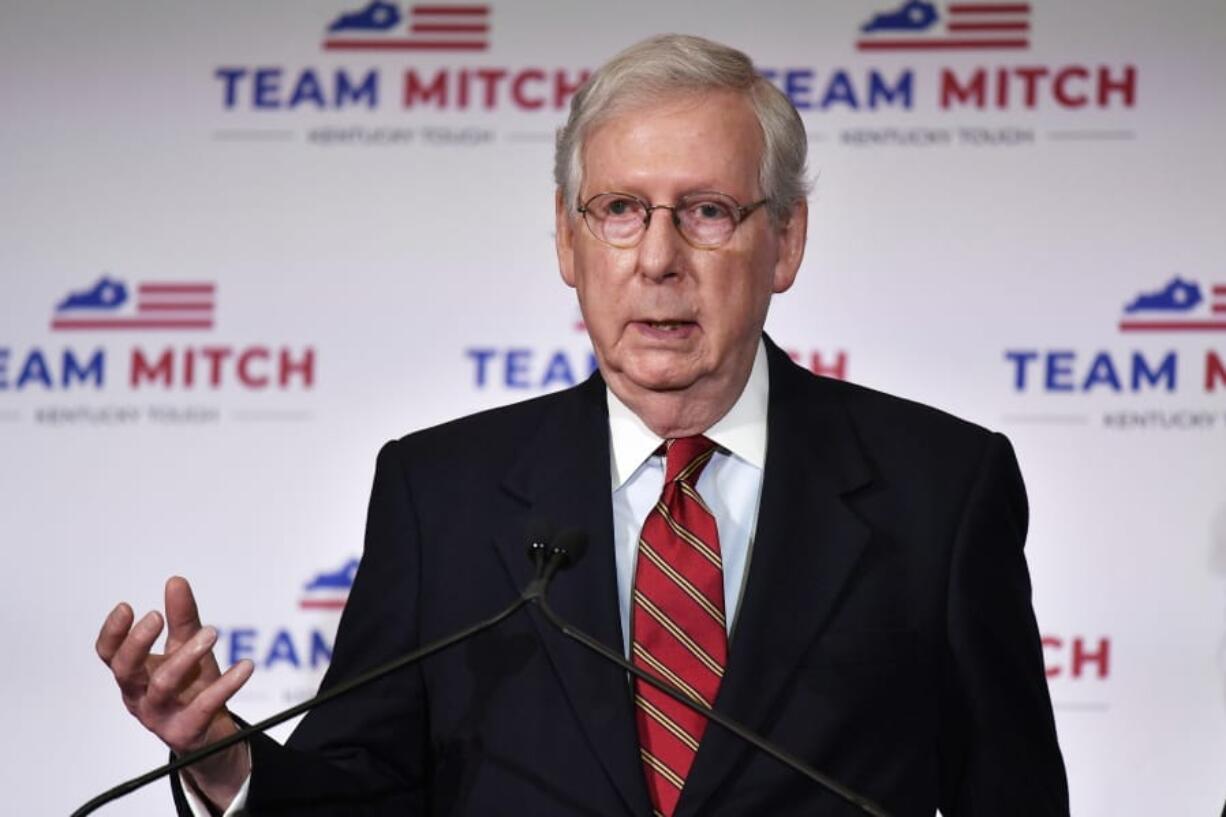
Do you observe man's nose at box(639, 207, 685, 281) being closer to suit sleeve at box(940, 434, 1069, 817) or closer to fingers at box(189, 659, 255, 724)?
suit sleeve at box(940, 434, 1069, 817)

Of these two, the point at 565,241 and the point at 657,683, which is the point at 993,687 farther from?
the point at 565,241

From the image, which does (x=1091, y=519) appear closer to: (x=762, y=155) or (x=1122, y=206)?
(x=1122, y=206)

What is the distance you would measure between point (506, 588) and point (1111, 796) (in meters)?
1.82

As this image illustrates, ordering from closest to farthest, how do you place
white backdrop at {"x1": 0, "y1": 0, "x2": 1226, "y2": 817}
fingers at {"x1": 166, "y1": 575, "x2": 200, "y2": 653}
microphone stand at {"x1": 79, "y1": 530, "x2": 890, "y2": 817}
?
microphone stand at {"x1": 79, "y1": 530, "x2": 890, "y2": 817}, fingers at {"x1": 166, "y1": 575, "x2": 200, "y2": 653}, white backdrop at {"x1": 0, "y1": 0, "x2": 1226, "y2": 817}

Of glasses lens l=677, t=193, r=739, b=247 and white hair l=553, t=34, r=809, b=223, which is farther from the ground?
white hair l=553, t=34, r=809, b=223

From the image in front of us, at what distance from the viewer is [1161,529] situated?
3.68 meters

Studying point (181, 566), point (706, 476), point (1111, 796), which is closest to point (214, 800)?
point (706, 476)

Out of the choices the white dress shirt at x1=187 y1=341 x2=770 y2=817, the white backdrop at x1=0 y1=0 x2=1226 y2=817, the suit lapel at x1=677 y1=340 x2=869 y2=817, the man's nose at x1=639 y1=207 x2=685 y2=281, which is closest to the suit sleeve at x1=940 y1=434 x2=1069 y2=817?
the suit lapel at x1=677 y1=340 x2=869 y2=817

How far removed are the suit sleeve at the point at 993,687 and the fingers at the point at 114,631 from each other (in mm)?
973

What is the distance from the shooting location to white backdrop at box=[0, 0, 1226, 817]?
12.2ft

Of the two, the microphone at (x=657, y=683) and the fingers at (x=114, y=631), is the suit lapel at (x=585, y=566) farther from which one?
the fingers at (x=114, y=631)

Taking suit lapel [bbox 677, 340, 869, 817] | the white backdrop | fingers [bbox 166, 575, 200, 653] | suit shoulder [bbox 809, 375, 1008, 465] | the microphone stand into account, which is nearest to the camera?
the microphone stand

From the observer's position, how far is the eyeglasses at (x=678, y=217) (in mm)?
2330

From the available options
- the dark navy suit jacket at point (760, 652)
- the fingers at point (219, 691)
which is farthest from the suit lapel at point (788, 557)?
the fingers at point (219, 691)
